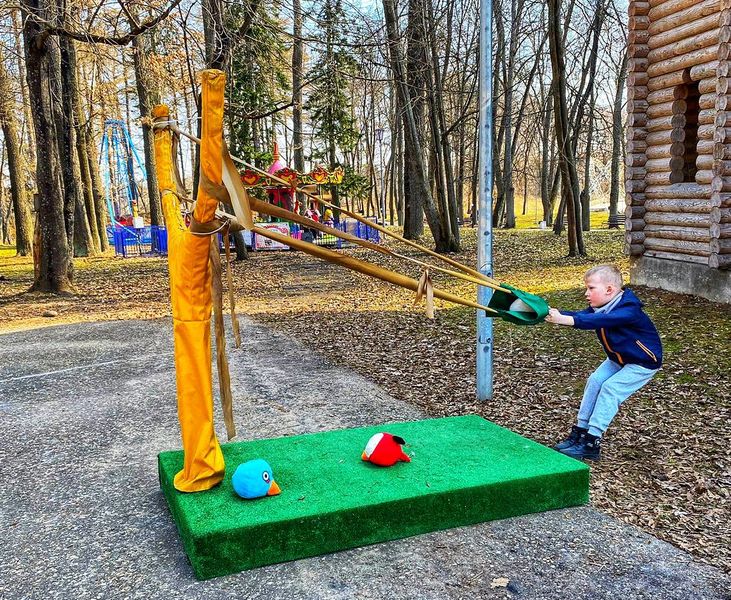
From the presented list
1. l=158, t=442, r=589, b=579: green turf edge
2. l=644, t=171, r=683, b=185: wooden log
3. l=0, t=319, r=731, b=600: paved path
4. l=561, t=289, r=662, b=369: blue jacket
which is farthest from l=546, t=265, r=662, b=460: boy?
l=644, t=171, r=683, b=185: wooden log

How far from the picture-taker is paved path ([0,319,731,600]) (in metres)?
3.63

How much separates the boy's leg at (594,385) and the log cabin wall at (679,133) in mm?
6678

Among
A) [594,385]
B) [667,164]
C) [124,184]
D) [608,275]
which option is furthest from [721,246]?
[124,184]

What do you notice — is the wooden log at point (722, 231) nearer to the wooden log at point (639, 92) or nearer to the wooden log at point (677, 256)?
the wooden log at point (677, 256)

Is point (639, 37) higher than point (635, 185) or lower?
higher

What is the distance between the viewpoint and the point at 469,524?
431 cm

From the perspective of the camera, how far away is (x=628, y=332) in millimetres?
4984

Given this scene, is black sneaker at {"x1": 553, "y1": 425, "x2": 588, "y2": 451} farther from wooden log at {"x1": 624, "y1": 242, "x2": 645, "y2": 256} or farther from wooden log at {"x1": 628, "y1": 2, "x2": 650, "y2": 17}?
wooden log at {"x1": 628, "y1": 2, "x2": 650, "y2": 17}

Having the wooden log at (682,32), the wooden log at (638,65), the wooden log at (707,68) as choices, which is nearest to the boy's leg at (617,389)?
the wooden log at (707,68)

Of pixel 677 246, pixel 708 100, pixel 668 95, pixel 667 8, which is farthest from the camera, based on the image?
pixel 668 95

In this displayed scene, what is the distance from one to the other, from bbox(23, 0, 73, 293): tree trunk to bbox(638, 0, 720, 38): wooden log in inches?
483

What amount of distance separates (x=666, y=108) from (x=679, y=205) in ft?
6.39

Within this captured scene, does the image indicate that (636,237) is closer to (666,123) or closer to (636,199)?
(636,199)

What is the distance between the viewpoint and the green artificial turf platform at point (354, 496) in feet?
12.5
